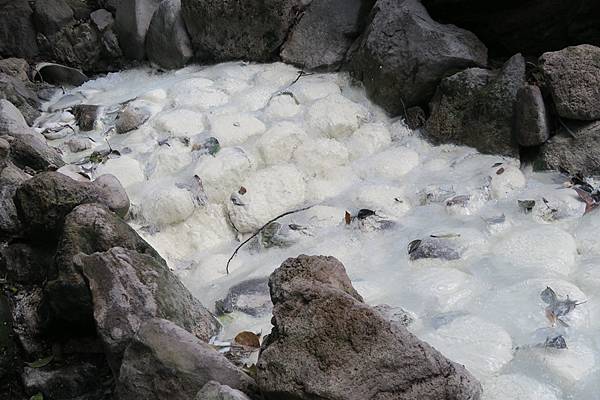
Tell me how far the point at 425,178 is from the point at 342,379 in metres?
2.64

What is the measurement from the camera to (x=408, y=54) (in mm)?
5121

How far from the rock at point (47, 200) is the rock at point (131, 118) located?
167cm

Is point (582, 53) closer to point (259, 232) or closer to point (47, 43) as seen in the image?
point (259, 232)

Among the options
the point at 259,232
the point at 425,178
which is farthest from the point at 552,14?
the point at 259,232

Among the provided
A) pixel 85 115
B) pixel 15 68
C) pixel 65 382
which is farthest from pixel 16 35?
pixel 65 382

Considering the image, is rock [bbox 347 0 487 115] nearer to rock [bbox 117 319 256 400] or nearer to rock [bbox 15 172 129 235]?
rock [bbox 15 172 129 235]

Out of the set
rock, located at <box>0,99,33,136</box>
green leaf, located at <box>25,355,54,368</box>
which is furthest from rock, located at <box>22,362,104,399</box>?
rock, located at <box>0,99,33,136</box>

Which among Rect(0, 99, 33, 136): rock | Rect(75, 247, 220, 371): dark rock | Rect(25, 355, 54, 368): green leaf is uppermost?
Rect(75, 247, 220, 371): dark rock

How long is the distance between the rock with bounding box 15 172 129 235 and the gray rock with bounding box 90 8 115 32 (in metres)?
3.91

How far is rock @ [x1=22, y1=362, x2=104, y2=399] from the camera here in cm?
321

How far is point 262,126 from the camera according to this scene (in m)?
5.16

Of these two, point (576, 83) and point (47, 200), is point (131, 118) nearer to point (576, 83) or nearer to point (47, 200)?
point (47, 200)

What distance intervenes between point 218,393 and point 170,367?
0.33 meters

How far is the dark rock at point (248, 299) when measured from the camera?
3475 mm
